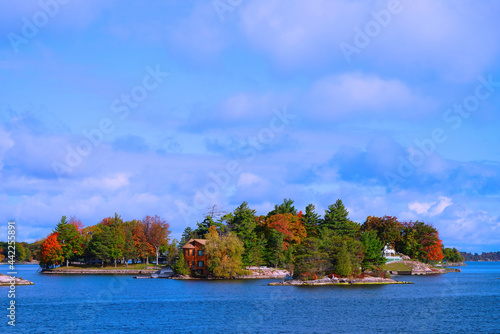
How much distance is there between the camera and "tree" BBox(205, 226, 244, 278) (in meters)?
118

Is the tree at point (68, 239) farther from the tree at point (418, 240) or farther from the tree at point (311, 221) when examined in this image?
the tree at point (418, 240)

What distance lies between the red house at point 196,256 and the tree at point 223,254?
5.03 metres

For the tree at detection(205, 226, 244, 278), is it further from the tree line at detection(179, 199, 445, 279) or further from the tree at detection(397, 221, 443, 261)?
the tree at detection(397, 221, 443, 261)

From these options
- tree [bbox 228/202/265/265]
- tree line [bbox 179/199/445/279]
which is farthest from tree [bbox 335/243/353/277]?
tree [bbox 228/202/265/265]

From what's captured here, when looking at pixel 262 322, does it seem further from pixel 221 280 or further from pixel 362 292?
pixel 221 280

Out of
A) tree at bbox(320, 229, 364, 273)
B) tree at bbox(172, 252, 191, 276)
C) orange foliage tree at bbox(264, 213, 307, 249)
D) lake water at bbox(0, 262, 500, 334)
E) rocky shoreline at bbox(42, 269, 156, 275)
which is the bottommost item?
lake water at bbox(0, 262, 500, 334)

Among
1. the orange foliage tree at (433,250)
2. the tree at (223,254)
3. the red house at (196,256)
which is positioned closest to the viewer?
the tree at (223,254)

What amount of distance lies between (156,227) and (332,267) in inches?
3239

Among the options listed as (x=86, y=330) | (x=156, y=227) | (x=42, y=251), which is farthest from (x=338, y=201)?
(x=86, y=330)

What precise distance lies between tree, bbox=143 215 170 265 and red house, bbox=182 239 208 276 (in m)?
43.8

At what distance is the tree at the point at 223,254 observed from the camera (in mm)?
118062

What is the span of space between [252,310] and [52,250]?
104249 mm

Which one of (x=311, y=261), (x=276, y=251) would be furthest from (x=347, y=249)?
(x=276, y=251)

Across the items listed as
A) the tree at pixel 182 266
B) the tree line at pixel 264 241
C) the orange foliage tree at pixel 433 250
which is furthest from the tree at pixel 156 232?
the orange foliage tree at pixel 433 250
